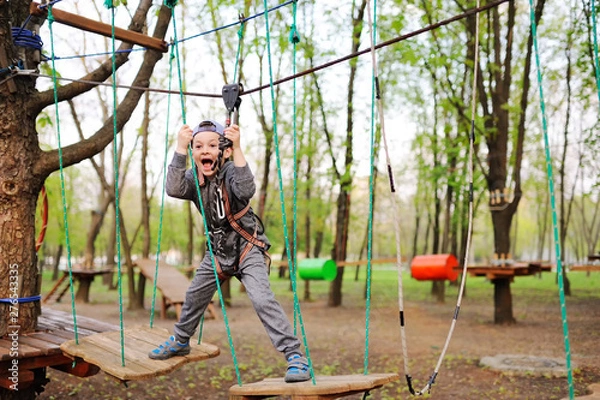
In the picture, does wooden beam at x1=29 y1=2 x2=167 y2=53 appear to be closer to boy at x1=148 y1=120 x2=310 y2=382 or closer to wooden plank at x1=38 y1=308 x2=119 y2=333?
boy at x1=148 y1=120 x2=310 y2=382

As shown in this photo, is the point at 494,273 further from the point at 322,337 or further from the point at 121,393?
the point at 121,393

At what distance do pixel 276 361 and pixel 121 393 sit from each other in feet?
7.34

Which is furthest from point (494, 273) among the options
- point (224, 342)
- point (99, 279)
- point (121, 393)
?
point (99, 279)

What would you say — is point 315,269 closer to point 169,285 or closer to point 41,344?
point 169,285

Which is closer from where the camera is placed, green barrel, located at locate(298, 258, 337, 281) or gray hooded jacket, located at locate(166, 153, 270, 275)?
gray hooded jacket, located at locate(166, 153, 270, 275)

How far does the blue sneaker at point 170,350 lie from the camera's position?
300cm

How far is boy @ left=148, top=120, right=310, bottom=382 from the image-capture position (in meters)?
2.83

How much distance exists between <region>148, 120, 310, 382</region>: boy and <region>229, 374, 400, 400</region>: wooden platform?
509 millimetres

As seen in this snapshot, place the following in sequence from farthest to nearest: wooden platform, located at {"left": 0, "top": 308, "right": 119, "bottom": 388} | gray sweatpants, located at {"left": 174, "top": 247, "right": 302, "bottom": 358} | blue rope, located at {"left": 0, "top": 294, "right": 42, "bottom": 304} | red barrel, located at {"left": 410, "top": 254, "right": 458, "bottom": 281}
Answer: red barrel, located at {"left": 410, "top": 254, "right": 458, "bottom": 281}, blue rope, located at {"left": 0, "top": 294, "right": 42, "bottom": 304}, wooden platform, located at {"left": 0, "top": 308, "right": 119, "bottom": 388}, gray sweatpants, located at {"left": 174, "top": 247, "right": 302, "bottom": 358}

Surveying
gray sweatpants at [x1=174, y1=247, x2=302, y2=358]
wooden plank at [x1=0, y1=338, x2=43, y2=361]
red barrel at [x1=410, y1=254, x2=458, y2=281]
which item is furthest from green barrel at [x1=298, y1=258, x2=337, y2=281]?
gray sweatpants at [x1=174, y1=247, x2=302, y2=358]

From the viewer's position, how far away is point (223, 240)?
2.93 metres

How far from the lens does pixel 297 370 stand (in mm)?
2480

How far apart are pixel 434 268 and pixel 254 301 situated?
582cm

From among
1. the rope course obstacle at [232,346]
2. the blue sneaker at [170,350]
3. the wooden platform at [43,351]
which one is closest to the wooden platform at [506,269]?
the rope course obstacle at [232,346]
